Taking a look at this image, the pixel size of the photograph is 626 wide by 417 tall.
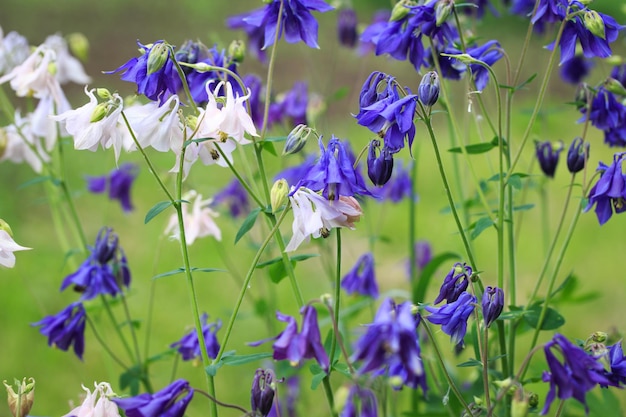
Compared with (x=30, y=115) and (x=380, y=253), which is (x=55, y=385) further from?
(x=380, y=253)

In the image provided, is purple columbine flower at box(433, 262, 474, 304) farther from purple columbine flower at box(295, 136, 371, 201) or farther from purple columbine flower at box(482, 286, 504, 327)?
purple columbine flower at box(295, 136, 371, 201)

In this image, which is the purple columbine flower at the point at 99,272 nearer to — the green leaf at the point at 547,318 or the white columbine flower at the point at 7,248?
the white columbine flower at the point at 7,248

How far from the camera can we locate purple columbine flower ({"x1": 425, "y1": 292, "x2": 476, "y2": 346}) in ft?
4.75

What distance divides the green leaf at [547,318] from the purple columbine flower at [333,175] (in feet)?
1.90

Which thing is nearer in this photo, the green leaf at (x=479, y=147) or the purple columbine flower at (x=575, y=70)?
the green leaf at (x=479, y=147)

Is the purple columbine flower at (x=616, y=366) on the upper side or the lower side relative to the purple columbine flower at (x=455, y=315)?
lower

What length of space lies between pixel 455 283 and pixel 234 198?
1.59 metres

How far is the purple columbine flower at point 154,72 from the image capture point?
1440mm

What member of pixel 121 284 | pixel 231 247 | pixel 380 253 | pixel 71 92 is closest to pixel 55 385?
pixel 121 284

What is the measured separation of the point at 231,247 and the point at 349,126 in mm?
1697

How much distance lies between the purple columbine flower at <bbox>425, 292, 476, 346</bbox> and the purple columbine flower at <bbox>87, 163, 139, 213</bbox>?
149 cm

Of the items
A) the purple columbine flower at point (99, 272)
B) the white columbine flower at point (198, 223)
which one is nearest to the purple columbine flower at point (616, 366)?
the white columbine flower at point (198, 223)

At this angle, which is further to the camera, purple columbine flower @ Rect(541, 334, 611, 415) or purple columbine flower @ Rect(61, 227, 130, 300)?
purple columbine flower @ Rect(61, 227, 130, 300)

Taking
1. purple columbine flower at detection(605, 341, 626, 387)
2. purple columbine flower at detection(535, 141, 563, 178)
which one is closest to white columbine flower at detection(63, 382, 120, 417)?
purple columbine flower at detection(605, 341, 626, 387)
